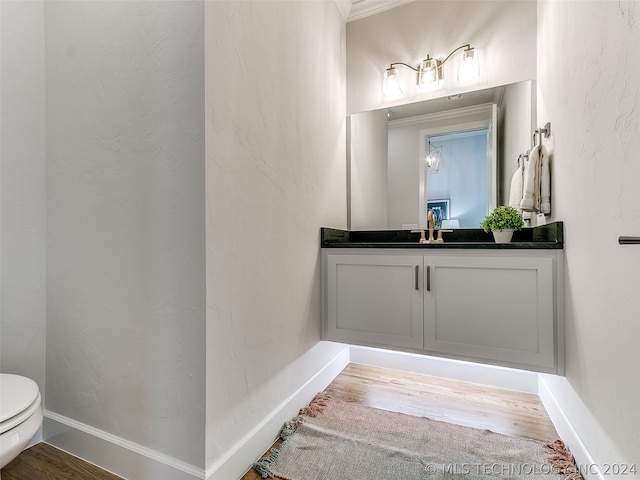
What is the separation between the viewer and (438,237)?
2117 millimetres

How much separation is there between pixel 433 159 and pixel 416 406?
5.37 feet

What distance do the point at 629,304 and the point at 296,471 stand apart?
1.30 metres

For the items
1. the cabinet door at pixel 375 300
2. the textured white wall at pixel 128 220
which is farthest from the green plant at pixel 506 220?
the textured white wall at pixel 128 220

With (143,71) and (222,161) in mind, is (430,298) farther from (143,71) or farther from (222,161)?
(143,71)

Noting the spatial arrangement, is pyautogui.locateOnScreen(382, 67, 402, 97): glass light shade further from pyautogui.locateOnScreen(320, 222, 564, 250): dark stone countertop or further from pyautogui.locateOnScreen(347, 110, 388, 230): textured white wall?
pyautogui.locateOnScreen(320, 222, 564, 250): dark stone countertop

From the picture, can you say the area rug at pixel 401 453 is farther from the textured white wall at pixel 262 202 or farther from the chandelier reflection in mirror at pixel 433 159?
the chandelier reflection in mirror at pixel 433 159

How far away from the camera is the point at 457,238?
82.6 inches

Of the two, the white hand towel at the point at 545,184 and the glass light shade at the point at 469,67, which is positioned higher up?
the glass light shade at the point at 469,67

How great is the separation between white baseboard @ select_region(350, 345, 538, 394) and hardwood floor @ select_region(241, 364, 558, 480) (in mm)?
40

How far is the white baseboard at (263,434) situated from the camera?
113 cm

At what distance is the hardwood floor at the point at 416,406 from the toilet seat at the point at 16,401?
0.44 metres

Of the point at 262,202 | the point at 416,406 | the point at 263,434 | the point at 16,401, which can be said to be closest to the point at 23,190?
the point at 16,401

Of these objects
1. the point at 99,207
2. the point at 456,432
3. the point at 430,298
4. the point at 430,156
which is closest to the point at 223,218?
the point at 99,207

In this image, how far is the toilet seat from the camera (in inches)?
35.3
